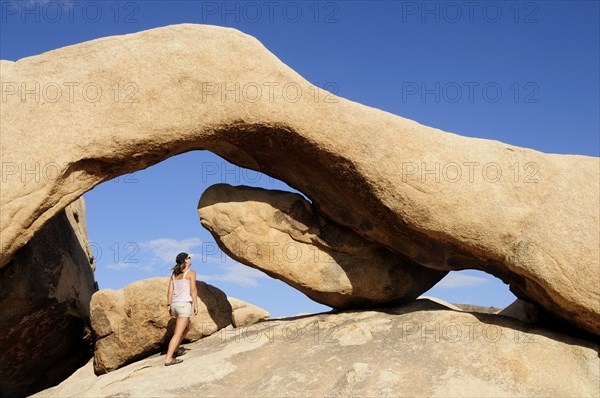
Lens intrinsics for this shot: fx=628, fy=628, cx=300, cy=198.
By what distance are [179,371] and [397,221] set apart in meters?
3.67

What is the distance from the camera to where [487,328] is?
8727 millimetres

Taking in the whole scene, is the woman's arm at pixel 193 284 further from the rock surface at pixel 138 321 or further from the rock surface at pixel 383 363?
the rock surface at pixel 383 363

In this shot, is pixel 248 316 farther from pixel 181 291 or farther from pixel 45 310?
pixel 45 310

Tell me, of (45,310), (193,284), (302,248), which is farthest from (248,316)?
(45,310)

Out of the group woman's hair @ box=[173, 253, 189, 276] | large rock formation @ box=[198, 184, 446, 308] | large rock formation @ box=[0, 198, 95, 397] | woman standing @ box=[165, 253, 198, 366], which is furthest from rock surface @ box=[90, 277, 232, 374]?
large rock formation @ box=[198, 184, 446, 308]

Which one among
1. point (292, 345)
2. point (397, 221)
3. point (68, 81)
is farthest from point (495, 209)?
point (68, 81)

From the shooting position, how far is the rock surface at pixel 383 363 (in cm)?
772

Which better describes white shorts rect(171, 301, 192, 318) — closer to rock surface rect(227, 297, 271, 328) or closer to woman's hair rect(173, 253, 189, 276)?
woman's hair rect(173, 253, 189, 276)

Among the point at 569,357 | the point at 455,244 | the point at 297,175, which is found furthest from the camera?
the point at 297,175

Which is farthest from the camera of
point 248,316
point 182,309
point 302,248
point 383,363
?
point 248,316

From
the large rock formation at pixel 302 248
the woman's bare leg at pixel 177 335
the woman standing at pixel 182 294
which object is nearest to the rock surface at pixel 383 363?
the woman's bare leg at pixel 177 335

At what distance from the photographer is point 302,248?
383 inches

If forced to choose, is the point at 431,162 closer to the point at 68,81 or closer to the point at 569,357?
the point at 569,357

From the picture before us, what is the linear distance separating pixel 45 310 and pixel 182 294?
260 centimetres
